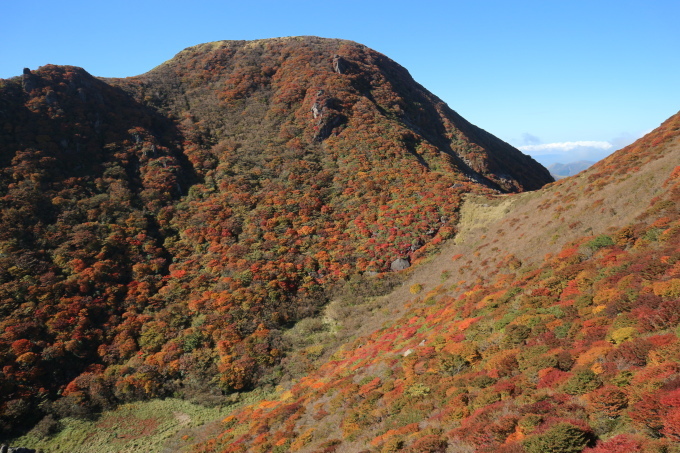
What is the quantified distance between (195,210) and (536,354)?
159 feet

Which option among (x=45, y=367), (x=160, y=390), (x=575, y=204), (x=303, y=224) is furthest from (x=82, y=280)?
(x=575, y=204)

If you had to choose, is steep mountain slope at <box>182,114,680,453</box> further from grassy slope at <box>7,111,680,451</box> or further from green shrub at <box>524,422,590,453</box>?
grassy slope at <box>7,111,680,451</box>

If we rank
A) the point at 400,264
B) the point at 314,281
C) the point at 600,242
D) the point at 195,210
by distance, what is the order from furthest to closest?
1. the point at 195,210
2. the point at 400,264
3. the point at 314,281
4. the point at 600,242

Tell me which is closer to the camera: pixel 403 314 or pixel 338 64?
pixel 403 314

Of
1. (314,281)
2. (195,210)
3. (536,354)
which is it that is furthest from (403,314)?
(195,210)

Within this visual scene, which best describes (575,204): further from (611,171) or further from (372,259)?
(372,259)

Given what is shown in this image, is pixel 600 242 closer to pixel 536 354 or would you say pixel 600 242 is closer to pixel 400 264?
pixel 536 354

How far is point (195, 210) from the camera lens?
5050 cm

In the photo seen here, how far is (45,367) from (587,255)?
44202 mm

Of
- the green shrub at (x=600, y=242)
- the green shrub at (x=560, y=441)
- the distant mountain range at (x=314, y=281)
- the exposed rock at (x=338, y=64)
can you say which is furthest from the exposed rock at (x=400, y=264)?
the exposed rock at (x=338, y=64)

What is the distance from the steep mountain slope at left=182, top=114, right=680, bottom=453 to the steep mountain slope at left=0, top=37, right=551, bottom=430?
416 inches

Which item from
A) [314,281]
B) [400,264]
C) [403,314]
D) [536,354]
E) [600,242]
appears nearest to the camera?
[536,354]

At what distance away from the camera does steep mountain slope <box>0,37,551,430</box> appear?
30.8m

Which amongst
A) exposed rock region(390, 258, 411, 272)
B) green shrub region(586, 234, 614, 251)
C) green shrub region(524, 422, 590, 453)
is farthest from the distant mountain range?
exposed rock region(390, 258, 411, 272)
